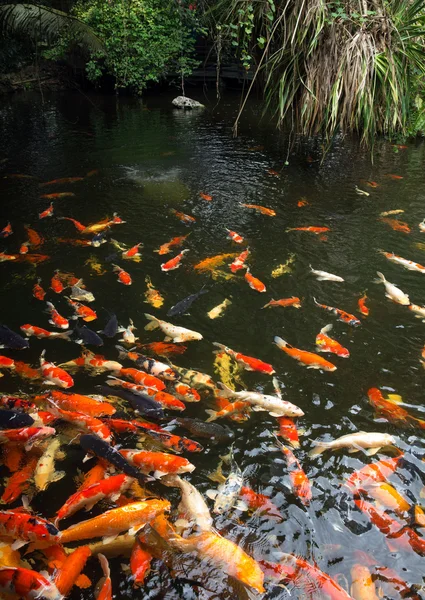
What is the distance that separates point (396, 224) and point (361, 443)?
4.43 metres

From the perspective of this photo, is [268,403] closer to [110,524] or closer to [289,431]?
[289,431]

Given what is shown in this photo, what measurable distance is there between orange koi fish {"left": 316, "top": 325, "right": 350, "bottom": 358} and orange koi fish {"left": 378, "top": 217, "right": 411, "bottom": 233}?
3.09 metres

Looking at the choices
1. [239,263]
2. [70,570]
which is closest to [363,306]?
[239,263]

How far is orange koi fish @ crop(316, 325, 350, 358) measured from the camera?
13.9ft

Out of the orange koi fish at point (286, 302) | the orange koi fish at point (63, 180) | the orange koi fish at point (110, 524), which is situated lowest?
the orange koi fish at point (110, 524)

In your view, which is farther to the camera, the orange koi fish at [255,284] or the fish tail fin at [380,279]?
the fish tail fin at [380,279]

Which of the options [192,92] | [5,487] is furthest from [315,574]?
[192,92]

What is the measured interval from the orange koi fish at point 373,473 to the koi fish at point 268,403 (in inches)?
24.4

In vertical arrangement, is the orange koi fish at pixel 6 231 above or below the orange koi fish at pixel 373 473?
above

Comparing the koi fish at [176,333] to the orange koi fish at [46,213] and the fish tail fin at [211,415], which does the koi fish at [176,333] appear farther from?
the orange koi fish at [46,213]

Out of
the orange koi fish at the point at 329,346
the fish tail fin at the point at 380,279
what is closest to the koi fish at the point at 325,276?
the fish tail fin at the point at 380,279

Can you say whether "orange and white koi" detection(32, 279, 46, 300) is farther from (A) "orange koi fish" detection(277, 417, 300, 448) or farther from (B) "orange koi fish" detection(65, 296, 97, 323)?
(A) "orange koi fish" detection(277, 417, 300, 448)

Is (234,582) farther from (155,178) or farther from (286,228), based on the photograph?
(155,178)

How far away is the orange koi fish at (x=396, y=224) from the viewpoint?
662cm
